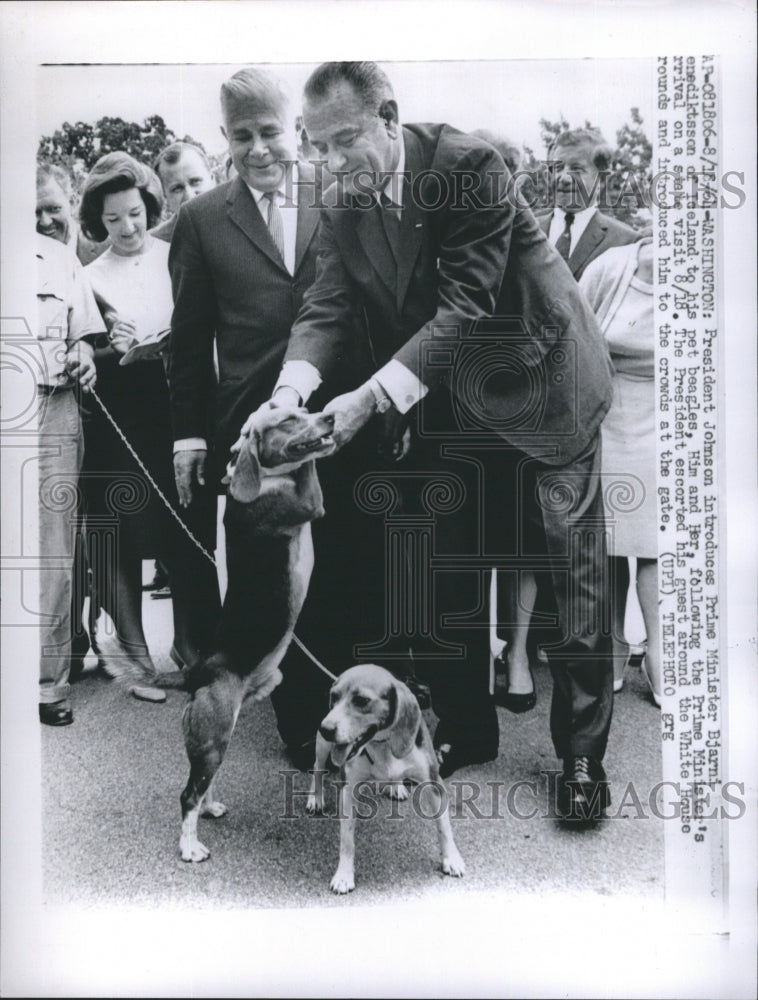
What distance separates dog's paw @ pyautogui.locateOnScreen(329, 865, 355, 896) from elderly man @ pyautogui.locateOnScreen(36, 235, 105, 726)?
992mm

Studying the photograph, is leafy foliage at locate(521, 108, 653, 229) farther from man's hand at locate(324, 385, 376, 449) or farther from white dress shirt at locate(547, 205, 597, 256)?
man's hand at locate(324, 385, 376, 449)

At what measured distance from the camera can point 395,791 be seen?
2885 mm

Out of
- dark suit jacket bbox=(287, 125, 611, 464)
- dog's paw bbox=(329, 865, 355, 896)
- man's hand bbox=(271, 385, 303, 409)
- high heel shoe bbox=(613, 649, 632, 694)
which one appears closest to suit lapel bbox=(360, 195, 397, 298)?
dark suit jacket bbox=(287, 125, 611, 464)

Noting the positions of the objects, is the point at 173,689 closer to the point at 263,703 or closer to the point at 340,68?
the point at 263,703

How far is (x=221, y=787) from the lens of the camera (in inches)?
114

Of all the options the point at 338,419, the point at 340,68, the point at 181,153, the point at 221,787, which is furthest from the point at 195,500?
the point at 340,68

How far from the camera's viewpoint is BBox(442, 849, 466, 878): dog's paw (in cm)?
286

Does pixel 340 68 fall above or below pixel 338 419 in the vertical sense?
above

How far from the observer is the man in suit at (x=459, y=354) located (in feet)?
9.32

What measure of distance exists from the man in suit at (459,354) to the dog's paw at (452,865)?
0.90 ft

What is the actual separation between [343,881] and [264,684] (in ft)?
2.17

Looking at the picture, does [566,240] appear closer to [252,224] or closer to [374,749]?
[252,224]

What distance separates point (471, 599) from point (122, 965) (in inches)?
63.8

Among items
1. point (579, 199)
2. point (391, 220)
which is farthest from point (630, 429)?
point (391, 220)
